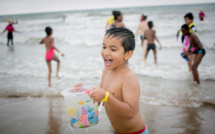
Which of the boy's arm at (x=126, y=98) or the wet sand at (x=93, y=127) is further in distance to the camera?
the wet sand at (x=93, y=127)

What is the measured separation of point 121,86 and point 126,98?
0.15 metres

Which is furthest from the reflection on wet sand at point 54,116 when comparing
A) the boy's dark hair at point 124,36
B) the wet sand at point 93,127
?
the boy's dark hair at point 124,36

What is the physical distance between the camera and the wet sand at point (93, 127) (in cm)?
330

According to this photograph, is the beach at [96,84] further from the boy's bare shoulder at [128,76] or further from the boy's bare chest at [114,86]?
the boy's bare shoulder at [128,76]

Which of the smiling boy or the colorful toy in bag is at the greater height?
the smiling boy

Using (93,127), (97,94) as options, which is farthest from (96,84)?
(97,94)

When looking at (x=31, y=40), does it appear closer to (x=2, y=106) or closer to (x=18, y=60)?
(x=18, y=60)

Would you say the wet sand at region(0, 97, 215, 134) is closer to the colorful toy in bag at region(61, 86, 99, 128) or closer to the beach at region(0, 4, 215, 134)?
the beach at region(0, 4, 215, 134)

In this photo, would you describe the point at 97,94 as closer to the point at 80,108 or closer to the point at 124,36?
the point at 80,108

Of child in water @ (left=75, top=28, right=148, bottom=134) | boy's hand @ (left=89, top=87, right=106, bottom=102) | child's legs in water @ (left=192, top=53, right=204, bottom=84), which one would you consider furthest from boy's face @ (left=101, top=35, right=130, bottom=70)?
child's legs in water @ (left=192, top=53, right=204, bottom=84)

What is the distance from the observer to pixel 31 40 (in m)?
17.2

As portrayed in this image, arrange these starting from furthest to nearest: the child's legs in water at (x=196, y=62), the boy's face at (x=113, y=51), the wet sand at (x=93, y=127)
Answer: the child's legs in water at (x=196, y=62) < the wet sand at (x=93, y=127) < the boy's face at (x=113, y=51)

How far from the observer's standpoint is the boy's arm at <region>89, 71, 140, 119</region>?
5.21 feet

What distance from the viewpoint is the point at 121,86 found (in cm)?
182
